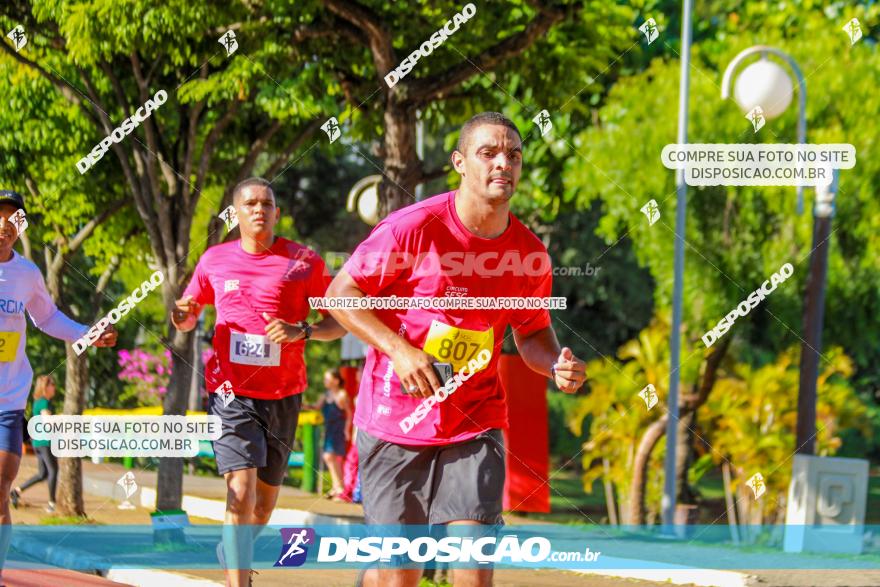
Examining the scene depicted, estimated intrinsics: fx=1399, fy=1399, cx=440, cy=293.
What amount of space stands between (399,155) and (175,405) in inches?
145

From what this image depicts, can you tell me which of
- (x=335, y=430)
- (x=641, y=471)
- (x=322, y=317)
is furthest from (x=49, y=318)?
(x=641, y=471)

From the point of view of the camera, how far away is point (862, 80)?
59.3 feet

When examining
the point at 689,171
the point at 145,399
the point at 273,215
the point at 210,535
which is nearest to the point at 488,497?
the point at 273,215

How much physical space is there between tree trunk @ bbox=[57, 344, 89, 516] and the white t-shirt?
242 inches

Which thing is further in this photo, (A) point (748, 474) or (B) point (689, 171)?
(A) point (748, 474)

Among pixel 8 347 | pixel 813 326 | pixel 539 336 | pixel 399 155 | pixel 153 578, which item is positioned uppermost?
pixel 399 155

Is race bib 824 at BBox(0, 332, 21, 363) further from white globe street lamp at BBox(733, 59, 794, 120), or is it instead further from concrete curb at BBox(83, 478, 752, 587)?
white globe street lamp at BBox(733, 59, 794, 120)

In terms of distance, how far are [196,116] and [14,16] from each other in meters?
1.79

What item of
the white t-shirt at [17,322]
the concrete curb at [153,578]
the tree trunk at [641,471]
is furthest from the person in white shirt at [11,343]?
the tree trunk at [641,471]

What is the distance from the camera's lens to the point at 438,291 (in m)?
5.04

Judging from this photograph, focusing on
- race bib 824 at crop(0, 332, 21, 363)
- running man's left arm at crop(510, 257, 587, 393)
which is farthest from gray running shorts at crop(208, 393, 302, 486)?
running man's left arm at crop(510, 257, 587, 393)

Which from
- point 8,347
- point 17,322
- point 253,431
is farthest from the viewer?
point 253,431

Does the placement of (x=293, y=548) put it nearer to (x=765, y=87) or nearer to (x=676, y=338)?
(x=765, y=87)

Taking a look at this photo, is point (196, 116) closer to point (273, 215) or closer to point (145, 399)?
point (273, 215)
